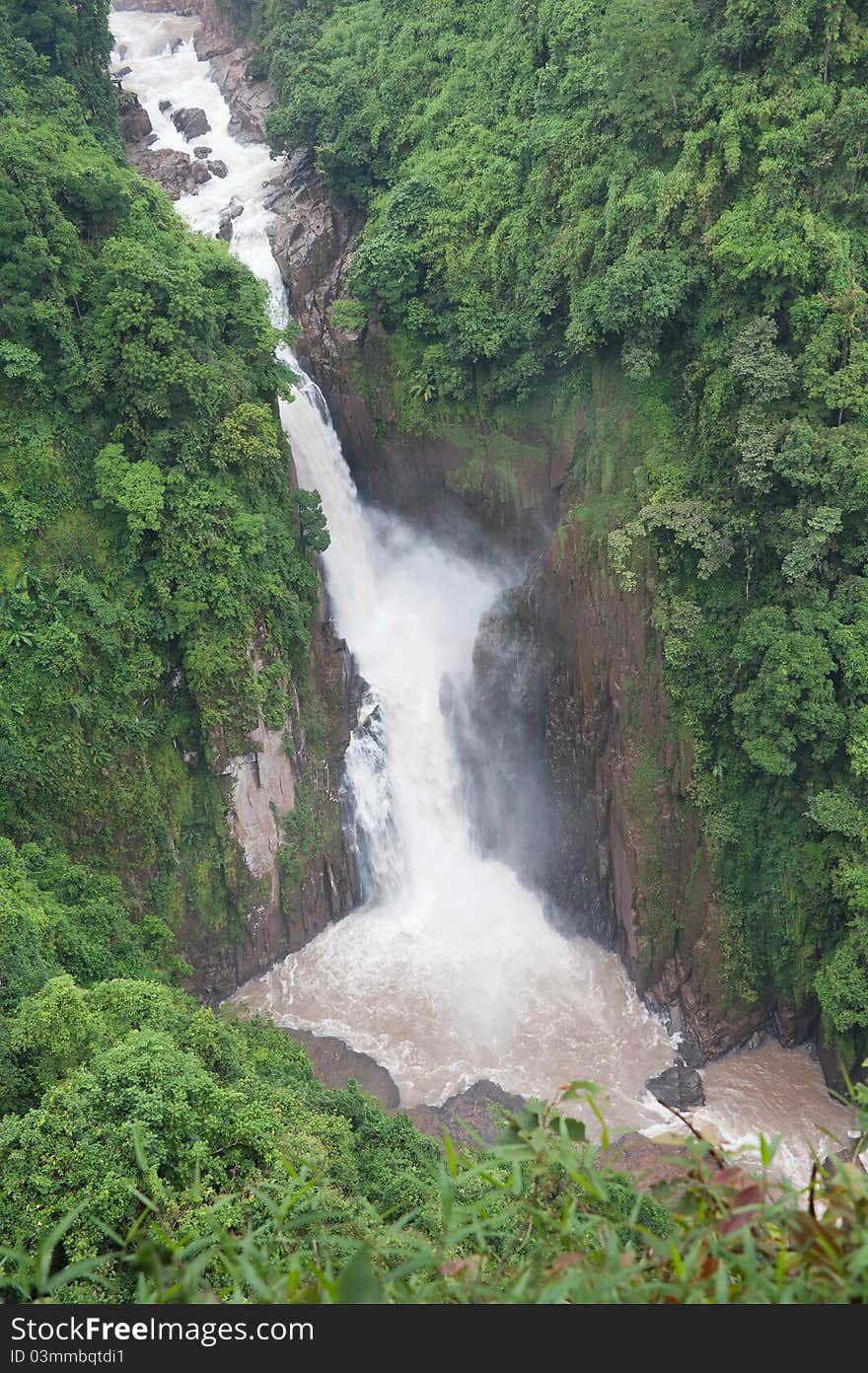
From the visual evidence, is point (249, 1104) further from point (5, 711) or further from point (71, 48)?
point (71, 48)

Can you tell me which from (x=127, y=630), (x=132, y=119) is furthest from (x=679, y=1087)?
(x=132, y=119)

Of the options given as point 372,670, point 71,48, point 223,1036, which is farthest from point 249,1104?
point 71,48

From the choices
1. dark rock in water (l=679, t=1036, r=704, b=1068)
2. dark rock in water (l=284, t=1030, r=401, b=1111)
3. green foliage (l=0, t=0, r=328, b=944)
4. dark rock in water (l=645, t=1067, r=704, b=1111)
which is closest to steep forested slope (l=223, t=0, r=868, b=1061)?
dark rock in water (l=679, t=1036, r=704, b=1068)

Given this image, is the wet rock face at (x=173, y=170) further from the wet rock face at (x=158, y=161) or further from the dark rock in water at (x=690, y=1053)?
the dark rock in water at (x=690, y=1053)

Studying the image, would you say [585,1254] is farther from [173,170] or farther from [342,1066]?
[173,170]

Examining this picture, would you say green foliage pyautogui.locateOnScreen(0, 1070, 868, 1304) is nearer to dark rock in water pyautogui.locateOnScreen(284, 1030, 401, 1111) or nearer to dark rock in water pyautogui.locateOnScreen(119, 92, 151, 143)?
A: dark rock in water pyautogui.locateOnScreen(284, 1030, 401, 1111)

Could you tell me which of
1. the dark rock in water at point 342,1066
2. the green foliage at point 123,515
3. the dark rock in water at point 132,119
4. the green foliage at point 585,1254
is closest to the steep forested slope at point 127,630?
the green foliage at point 123,515
